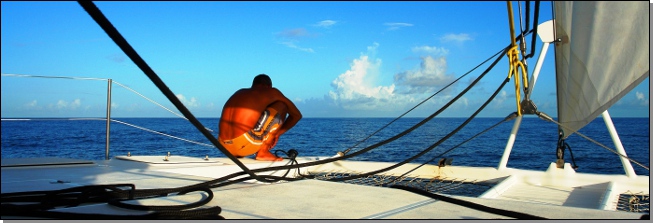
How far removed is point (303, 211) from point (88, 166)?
2.52 meters

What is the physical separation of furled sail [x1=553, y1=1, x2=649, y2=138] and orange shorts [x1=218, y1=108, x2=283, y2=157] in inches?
95.8

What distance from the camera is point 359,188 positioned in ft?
10.7

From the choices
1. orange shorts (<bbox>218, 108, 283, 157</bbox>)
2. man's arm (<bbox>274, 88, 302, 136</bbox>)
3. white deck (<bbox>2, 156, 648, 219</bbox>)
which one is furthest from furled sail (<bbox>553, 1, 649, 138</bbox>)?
orange shorts (<bbox>218, 108, 283, 157</bbox>)

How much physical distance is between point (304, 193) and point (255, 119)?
186 centimetres

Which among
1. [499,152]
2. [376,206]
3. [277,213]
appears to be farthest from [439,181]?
[499,152]


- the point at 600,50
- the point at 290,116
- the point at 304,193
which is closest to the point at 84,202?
the point at 304,193

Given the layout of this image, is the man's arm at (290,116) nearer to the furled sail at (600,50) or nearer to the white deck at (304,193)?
the white deck at (304,193)

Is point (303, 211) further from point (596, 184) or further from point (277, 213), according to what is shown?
point (596, 184)

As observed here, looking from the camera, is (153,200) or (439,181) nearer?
(153,200)

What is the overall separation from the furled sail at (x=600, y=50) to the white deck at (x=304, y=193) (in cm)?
79

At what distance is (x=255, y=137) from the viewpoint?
4797 mm

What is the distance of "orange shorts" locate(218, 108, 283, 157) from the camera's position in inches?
186

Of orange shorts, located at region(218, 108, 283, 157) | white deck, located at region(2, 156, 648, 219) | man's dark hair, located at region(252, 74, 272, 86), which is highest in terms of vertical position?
man's dark hair, located at region(252, 74, 272, 86)

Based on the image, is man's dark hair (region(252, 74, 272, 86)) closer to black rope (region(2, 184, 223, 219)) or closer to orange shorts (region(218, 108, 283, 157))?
orange shorts (region(218, 108, 283, 157))
